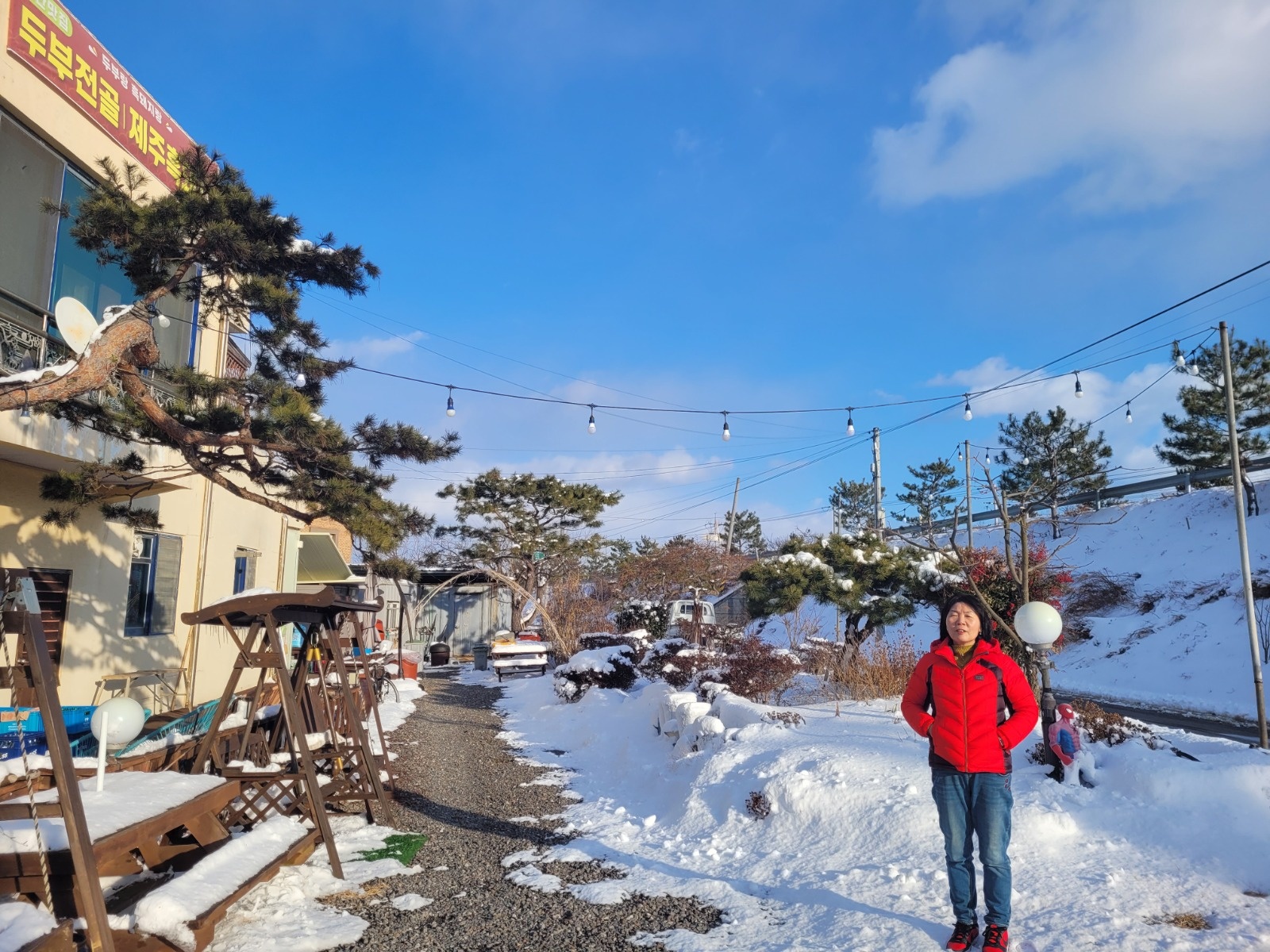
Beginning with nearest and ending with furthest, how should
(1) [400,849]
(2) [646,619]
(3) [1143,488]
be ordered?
(1) [400,849], (2) [646,619], (3) [1143,488]

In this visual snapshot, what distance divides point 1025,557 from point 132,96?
39.3 ft

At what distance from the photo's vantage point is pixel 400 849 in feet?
21.1

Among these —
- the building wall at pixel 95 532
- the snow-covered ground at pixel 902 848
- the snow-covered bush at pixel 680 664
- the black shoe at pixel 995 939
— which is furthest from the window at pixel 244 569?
the black shoe at pixel 995 939

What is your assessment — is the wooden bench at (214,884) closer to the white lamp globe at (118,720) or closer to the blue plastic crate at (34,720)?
the white lamp globe at (118,720)

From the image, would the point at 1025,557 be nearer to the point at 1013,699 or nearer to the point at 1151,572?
the point at 1013,699

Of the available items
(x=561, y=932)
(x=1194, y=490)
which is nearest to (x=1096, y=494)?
(x=1194, y=490)

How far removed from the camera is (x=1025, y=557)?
7215mm

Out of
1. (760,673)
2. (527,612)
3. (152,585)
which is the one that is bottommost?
(760,673)

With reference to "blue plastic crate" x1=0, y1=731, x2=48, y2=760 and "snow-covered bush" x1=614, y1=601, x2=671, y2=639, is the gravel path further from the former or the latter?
"snow-covered bush" x1=614, y1=601, x2=671, y2=639

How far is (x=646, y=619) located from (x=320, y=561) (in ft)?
27.3

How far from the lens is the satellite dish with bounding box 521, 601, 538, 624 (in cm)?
3148

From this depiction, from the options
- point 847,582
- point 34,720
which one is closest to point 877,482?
point 847,582

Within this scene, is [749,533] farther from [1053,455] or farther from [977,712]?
[977,712]

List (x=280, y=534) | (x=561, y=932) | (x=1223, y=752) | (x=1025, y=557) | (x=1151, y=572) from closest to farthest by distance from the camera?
(x=561, y=932) → (x=1223, y=752) → (x=1025, y=557) → (x=280, y=534) → (x=1151, y=572)
